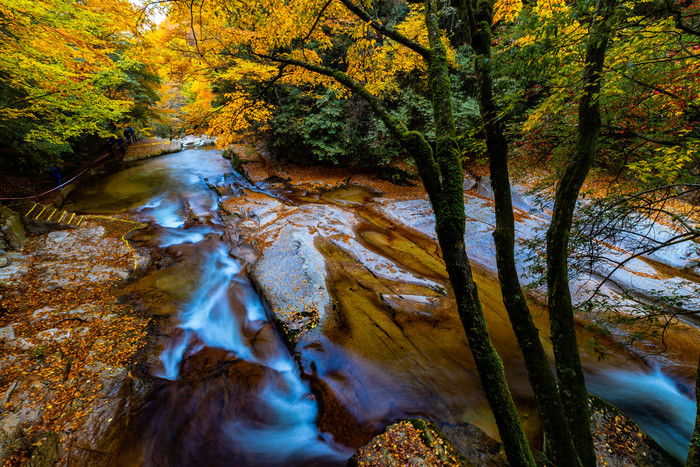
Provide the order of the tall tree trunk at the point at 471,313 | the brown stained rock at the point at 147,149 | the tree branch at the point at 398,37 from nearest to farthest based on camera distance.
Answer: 1. the tall tree trunk at the point at 471,313
2. the tree branch at the point at 398,37
3. the brown stained rock at the point at 147,149

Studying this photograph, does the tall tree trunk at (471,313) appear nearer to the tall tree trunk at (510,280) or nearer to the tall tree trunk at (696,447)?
the tall tree trunk at (510,280)

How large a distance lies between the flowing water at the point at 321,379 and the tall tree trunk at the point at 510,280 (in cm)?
166

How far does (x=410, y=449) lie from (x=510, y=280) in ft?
8.12

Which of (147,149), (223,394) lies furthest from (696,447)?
(147,149)

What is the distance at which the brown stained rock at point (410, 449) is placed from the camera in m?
3.00

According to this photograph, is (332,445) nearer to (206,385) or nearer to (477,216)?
(206,385)

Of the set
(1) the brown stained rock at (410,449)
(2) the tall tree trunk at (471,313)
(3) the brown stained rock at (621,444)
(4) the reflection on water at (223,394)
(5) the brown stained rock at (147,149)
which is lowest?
(4) the reflection on water at (223,394)

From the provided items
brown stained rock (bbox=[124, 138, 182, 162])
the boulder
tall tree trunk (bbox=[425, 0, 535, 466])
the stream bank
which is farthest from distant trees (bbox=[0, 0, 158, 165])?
brown stained rock (bbox=[124, 138, 182, 162])

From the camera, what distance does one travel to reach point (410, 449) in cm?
312

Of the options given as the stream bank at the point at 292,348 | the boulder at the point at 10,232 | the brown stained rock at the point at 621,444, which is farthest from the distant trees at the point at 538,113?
the boulder at the point at 10,232

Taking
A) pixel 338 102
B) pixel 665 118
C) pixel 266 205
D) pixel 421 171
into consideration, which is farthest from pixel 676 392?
pixel 338 102

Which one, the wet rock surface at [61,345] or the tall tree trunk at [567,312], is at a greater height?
the tall tree trunk at [567,312]

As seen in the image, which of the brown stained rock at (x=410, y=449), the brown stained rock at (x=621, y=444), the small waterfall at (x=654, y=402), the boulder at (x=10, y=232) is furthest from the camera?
the boulder at (x=10, y=232)

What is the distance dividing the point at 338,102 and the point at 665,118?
40.2 ft
